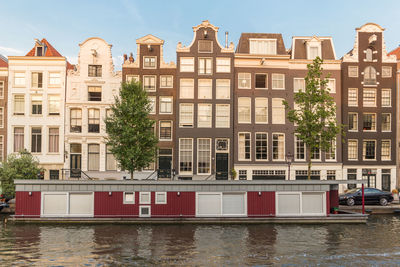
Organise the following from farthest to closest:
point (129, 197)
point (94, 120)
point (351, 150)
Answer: point (351, 150) < point (94, 120) < point (129, 197)

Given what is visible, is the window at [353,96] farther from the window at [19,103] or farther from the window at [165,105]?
the window at [19,103]

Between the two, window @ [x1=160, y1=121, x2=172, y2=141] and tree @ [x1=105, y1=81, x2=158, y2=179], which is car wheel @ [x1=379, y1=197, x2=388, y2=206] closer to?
tree @ [x1=105, y1=81, x2=158, y2=179]

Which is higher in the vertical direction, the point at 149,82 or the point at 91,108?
the point at 149,82

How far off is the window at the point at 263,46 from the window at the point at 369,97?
11.6 meters

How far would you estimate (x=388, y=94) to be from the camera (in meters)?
43.0

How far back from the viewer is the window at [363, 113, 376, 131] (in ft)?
140

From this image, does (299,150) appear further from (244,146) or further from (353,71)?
(353,71)

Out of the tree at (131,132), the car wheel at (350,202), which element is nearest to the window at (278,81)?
the car wheel at (350,202)

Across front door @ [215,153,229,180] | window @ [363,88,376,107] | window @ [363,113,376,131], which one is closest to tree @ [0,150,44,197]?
front door @ [215,153,229,180]

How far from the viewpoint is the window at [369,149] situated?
42312mm

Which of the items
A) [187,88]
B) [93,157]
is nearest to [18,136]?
[93,157]

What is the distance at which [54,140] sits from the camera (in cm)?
4075

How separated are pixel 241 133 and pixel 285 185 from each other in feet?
49.9

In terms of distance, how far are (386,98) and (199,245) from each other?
107 feet
